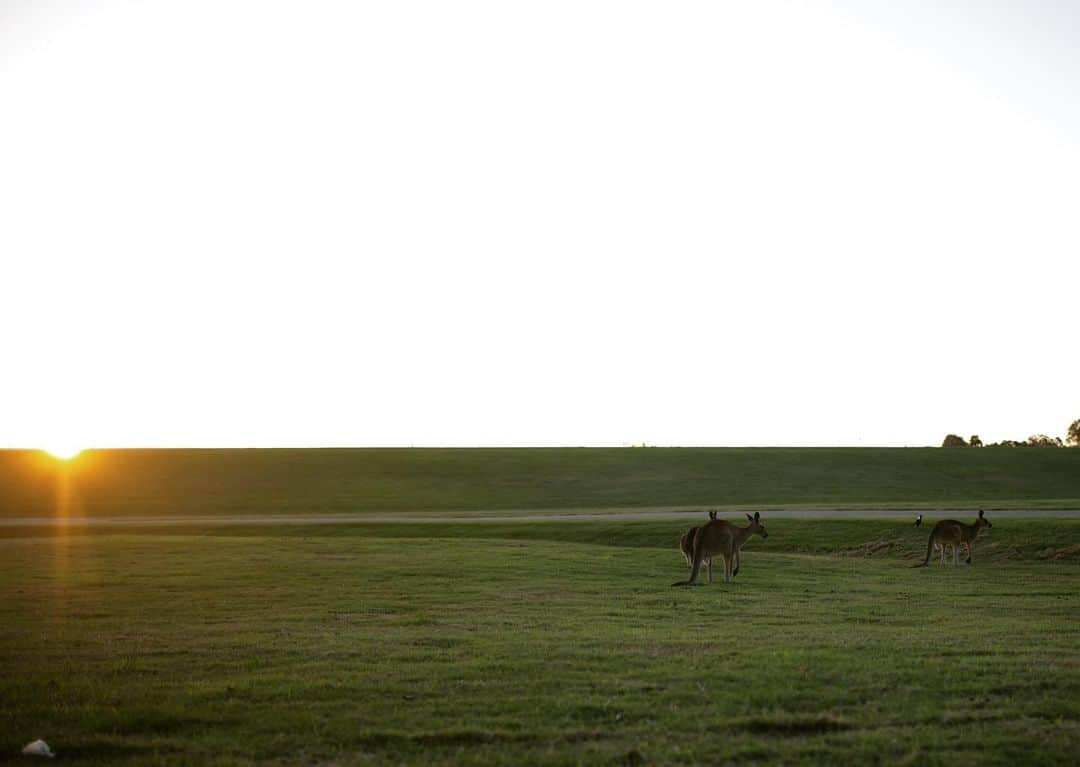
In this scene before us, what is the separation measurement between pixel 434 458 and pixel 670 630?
9370cm

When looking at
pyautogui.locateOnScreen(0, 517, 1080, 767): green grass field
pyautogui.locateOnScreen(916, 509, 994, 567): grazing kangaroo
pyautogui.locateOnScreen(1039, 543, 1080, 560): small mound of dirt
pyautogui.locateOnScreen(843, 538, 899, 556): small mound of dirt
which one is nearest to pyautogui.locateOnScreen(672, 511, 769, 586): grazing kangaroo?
pyautogui.locateOnScreen(0, 517, 1080, 767): green grass field

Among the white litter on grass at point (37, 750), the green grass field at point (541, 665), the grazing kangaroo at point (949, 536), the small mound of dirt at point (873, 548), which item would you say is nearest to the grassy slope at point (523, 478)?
the small mound of dirt at point (873, 548)

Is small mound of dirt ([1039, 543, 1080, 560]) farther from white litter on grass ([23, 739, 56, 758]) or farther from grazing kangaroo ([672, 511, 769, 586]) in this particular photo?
white litter on grass ([23, 739, 56, 758])

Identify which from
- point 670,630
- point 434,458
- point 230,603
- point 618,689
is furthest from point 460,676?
point 434,458

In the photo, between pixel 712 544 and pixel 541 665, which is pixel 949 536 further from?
pixel 541 665

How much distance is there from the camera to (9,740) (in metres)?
10.9

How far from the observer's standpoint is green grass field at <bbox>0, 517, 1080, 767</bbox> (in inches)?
420

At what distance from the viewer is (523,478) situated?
97.7 metres

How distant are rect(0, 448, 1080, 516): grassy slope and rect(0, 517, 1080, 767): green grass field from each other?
168ft

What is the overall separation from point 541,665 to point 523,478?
83.2 meters

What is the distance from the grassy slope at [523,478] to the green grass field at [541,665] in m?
51.4

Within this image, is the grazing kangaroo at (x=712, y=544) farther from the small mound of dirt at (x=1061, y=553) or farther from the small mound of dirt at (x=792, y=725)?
the small mound of dirt at (x=792, y=725)

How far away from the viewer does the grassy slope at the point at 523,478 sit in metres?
83.7

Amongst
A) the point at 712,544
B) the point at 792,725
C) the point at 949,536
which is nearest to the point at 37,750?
the point at 792,725
